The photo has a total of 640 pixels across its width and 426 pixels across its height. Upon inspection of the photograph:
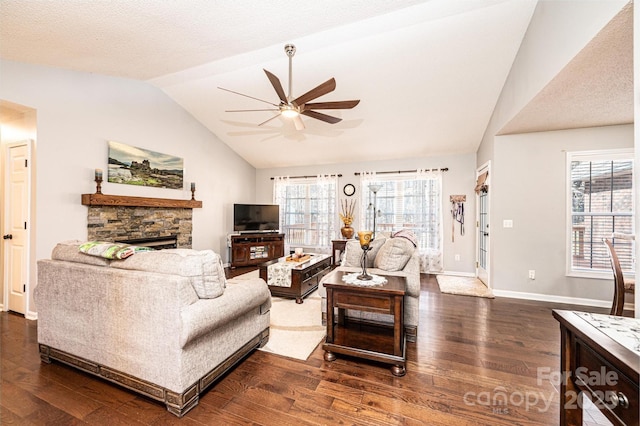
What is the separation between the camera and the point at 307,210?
6.52 metres

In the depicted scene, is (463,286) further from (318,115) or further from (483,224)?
(318,115)

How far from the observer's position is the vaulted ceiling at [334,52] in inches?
87.7

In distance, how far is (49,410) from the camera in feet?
5.26

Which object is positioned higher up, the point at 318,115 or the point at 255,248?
the point at 318,115

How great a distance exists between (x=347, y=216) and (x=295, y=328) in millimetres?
3478

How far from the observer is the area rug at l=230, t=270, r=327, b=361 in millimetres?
2328

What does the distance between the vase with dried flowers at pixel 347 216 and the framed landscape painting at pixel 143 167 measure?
132 inches

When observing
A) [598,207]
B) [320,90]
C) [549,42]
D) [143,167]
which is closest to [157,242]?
[143,167]

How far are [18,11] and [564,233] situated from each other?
642 cm

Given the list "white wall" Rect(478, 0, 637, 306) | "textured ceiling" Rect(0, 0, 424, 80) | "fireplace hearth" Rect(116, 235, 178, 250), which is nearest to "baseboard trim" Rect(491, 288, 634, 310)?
"white wall" Rect(478, 0, 637, 306)

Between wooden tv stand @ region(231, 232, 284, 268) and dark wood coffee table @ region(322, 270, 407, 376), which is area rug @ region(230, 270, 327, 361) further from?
wooden tv stand @ region(231, 232, 284, 268)

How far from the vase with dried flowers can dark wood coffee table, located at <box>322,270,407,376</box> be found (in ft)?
10.4

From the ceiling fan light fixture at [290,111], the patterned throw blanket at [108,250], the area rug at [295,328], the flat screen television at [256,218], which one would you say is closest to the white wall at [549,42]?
the ceiling fan light fixture at [290,111]

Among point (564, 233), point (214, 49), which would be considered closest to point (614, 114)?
point (564, 233)
